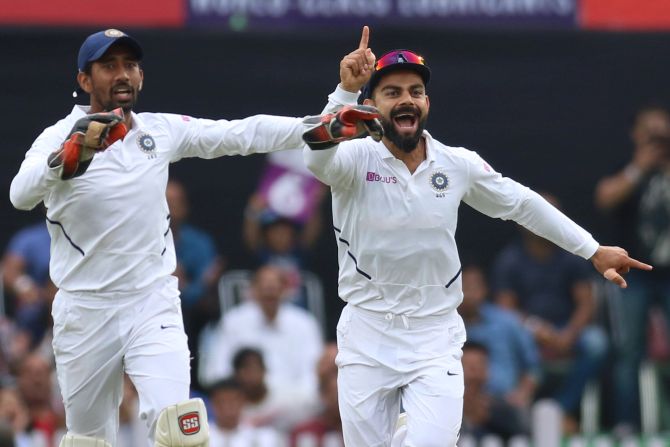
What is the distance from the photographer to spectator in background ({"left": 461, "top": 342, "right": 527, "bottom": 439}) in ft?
41.4

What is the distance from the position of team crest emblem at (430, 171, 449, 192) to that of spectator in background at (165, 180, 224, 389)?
4.61 meters

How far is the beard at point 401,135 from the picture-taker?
926cm

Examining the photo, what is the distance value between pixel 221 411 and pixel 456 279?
366 centimetres

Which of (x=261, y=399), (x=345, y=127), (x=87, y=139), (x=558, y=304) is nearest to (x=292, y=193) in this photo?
(x=261, y=399)

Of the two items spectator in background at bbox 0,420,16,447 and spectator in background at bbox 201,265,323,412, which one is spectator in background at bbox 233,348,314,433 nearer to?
spectator in background at bbox 201,265,323,412

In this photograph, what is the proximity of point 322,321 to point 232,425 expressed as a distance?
7.14 ft

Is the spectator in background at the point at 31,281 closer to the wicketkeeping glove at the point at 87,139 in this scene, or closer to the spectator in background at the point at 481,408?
the spectator in background at the point at 481,408

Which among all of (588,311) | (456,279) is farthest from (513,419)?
(456,279)

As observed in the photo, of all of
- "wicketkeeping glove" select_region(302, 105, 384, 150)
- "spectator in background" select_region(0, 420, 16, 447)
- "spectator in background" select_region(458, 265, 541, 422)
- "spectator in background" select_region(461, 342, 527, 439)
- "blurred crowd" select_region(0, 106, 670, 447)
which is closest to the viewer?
"spectator in background" select_region(0, 420, 16, 447)

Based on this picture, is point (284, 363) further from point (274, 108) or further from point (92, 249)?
point (92, 249)

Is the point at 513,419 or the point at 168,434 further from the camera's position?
Result: the point at 513,419

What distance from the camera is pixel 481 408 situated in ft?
41.8

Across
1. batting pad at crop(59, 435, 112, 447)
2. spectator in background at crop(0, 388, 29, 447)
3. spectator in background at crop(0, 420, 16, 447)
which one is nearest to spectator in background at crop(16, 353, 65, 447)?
spectator in background at crop(0, 388, 29, 447)

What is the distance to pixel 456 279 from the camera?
9.40 m
